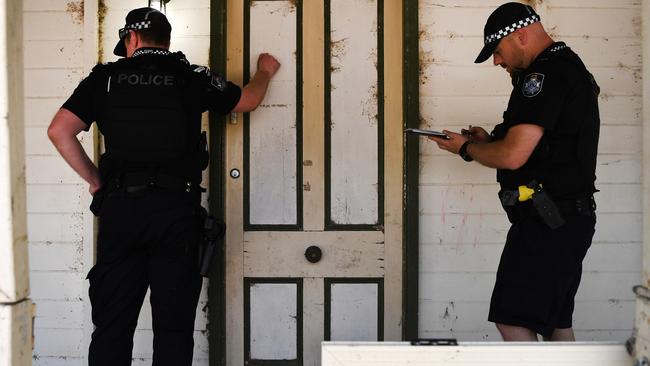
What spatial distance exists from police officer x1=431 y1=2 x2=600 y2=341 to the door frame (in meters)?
0.83

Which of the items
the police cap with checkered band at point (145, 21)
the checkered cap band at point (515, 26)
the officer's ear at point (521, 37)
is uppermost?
the police cap with checkered band at point (145, 21)

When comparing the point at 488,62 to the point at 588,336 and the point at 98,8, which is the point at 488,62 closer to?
the point at 588,336

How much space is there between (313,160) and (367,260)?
59 centimetres

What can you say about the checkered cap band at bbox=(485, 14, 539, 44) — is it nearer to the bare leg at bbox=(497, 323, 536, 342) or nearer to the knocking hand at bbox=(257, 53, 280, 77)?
the bare leg at bbox=(497, 323, 536, 342)

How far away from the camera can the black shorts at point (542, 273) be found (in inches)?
112

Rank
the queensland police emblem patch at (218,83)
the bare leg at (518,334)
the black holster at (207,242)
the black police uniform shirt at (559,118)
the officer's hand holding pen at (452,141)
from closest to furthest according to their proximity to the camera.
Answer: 1. the black police uniform shirt at (559,118)
2. the bare leg at (518,334)
3. the officer's hand holding pen at (452,141)
4. the black holster at (207,242)
5. the queensland police emblem patch at (218,83)

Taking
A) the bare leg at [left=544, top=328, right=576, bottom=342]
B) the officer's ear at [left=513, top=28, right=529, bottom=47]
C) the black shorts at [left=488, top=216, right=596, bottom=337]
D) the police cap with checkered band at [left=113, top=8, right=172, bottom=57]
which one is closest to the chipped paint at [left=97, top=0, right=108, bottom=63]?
the police cap with checkered band at [left=113, top=8, right=172, bottom=57]

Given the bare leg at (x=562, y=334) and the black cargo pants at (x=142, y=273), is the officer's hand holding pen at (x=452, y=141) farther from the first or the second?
the black cargo pants at (x=142, y=273)

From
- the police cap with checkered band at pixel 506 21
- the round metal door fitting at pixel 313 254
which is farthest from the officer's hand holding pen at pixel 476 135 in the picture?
the round metal door fitting at pixel 313 254

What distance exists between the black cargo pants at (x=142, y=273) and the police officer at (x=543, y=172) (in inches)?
51.7

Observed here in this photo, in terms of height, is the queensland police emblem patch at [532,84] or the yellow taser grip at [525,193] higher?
the queensland police emblem patch at [532,84]

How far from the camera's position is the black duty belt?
319cm

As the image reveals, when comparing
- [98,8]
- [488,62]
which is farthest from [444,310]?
[98,8]

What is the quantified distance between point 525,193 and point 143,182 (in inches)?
62.8
